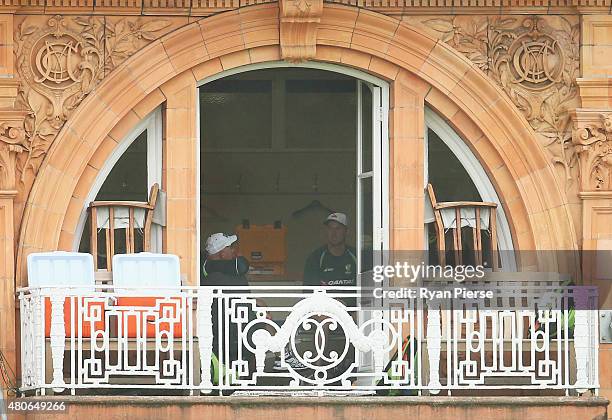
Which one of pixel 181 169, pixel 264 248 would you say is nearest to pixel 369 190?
pixel 181 169

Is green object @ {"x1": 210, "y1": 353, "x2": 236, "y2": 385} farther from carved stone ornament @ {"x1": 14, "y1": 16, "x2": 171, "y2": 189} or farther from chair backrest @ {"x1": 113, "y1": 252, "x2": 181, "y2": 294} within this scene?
carved stone ornament @ {"x1": 14, "y1": 16, "x2": 171, "y2": 189}

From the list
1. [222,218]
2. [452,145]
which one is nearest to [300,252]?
[222,218]

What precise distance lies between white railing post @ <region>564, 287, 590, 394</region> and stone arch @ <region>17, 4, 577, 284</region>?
37.5 inches

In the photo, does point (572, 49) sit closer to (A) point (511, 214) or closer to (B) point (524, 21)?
(B) point (524, 21)

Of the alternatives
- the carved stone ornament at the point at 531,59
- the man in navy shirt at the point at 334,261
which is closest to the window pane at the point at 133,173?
the man in navy shirt at the point at 334,261

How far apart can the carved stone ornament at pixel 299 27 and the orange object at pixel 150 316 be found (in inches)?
98.5

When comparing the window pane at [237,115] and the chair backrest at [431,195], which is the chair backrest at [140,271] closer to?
the chair backrest at [431,195]

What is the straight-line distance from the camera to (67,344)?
14.4m

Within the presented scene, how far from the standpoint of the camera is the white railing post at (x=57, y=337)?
1391cm

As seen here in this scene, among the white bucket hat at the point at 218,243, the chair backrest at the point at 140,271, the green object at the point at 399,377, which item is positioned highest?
the white bucket hat at the point at 218,243

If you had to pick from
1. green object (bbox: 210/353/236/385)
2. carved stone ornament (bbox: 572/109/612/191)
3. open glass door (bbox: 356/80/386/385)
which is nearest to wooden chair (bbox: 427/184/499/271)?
open glass door (bbox: 356/80/386/385)

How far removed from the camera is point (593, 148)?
15.0m

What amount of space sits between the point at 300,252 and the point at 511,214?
5.31 meters

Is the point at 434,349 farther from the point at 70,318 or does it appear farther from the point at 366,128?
the point at 70,318
